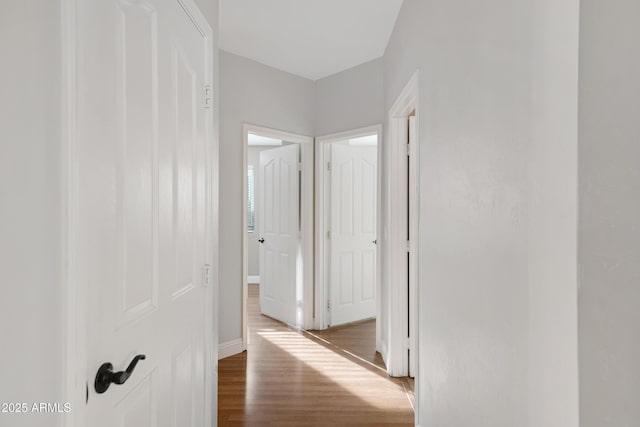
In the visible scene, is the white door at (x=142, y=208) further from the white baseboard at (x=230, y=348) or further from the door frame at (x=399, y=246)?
the door frame at (x=399, y=246)

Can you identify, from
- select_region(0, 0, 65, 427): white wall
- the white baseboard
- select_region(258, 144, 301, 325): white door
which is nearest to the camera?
select_region(0, 0, 65, 427): white wall

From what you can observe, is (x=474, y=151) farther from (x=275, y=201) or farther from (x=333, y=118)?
(x=275, y=201)

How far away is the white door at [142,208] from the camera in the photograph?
821 mm

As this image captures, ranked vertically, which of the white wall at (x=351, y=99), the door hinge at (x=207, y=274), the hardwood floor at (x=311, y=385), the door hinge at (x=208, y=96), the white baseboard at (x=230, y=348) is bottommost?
the hardwood floor at (x=311, y=385)

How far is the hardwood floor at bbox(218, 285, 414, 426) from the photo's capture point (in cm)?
219

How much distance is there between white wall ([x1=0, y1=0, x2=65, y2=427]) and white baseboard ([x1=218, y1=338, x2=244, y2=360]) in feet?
8.14

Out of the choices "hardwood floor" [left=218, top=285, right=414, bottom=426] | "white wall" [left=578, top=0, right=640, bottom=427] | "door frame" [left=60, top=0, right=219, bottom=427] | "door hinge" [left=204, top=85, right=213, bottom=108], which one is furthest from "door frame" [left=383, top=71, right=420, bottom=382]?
"door frame" [left=60, top=0, right=219, bottom=427]

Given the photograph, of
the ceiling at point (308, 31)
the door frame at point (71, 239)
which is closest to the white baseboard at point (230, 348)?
the door frame at point (71, 239)

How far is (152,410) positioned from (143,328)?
0.92ft

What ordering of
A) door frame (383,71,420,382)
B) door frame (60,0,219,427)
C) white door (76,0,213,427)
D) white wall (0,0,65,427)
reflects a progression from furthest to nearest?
door frame (383,71,420,382) < white door (76,0,213,427) < door frame (60,0,219,427) < white wall (0,0,65,427)

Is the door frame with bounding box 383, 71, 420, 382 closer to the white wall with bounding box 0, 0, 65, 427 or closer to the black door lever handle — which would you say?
the black door lever handle

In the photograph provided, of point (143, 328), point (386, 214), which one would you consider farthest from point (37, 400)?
point (386, 214)

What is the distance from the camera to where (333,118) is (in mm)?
3590

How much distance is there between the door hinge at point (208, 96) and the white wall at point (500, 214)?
3.42 feet
